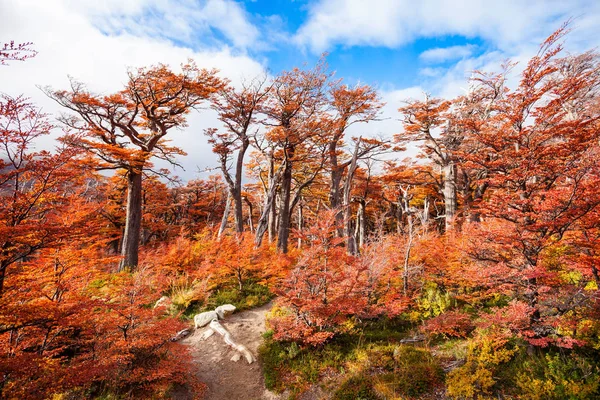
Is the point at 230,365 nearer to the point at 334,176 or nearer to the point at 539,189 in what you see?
the point at 539,189

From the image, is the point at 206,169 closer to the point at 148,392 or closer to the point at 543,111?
the point at 148,392

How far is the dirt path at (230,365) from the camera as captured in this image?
19.3 feet

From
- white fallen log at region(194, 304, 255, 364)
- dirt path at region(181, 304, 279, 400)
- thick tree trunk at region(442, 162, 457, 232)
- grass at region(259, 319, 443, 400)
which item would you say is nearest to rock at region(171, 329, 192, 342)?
dirt path at region(181, 304, 279, 400)

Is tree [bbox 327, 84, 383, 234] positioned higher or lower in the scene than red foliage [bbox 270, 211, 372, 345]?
higher

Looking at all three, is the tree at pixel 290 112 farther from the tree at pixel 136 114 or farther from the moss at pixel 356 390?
the moss at pixel 356 390

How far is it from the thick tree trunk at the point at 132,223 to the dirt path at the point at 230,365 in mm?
6097

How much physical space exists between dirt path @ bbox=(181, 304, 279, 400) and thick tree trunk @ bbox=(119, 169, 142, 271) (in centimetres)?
610

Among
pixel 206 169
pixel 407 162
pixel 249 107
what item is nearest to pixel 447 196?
pixel 407 162

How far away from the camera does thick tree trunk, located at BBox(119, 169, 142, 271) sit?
11898mm

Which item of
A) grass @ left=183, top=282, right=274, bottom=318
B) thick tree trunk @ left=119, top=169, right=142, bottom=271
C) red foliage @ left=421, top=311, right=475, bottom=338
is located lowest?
grass @ left=183, top=282, right=274, bottom=318

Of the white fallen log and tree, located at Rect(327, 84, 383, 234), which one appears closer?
the white fallen log

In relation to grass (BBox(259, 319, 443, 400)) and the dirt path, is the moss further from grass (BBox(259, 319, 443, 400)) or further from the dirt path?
the dirt path

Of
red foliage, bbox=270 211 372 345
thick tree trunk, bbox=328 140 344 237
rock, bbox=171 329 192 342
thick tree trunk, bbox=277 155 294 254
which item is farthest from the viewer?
thick tree trunk, bbox=328 140 344 237

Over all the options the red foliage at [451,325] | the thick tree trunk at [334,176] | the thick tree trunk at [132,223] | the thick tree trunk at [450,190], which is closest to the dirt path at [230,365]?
the red foliage at [451,325]
